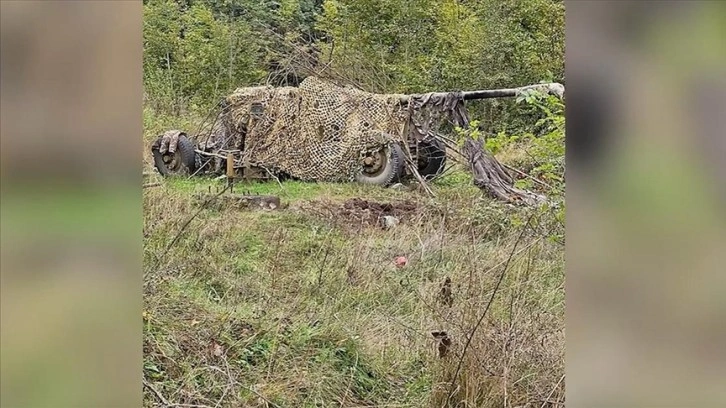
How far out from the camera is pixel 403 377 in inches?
93.3

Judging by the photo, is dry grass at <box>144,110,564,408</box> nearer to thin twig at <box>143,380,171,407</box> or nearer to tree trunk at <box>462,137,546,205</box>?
thin twig at <box>143,380,171,407</box>

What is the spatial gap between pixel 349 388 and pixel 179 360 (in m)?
0.57

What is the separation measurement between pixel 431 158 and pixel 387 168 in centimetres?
36

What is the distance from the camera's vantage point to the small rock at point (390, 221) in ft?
14.1

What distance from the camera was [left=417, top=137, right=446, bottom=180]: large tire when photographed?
555 cm

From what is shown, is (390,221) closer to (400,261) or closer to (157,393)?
(400,261)

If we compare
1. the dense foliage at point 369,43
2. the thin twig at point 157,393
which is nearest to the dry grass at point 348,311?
the thin twig at point 157,393

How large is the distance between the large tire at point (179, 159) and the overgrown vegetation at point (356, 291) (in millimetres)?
154

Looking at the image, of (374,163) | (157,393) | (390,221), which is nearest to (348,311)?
(157,393)

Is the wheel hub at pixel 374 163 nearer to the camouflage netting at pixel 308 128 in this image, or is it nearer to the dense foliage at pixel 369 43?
the camouflage netting at pixel 308 128
